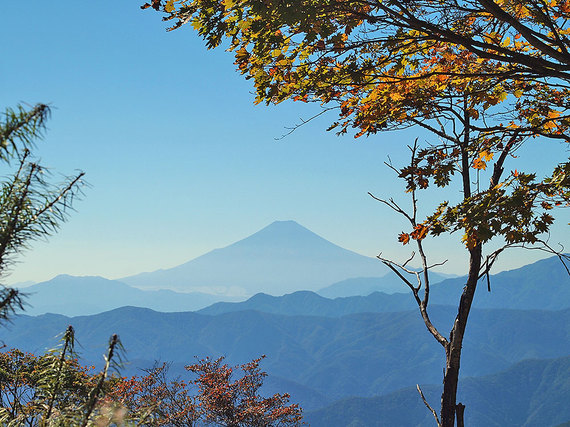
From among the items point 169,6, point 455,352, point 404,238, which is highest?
point 169,6

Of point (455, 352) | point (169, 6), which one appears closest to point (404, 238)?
point (455, 352)

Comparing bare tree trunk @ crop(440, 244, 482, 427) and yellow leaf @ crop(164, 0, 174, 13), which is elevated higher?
yellow leaf @ crop(164, 0, 174, 13)

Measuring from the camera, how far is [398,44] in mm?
4176

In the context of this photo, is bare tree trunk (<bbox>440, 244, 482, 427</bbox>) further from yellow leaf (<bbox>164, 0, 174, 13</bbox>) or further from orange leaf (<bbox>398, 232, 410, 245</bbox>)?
yellow leaf (<bbox>164, 0, 174, 13</bbox>)

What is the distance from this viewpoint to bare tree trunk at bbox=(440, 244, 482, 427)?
502 centimetres

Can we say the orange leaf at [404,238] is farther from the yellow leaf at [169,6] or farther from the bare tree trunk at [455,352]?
the yellow leaf at [169,6]

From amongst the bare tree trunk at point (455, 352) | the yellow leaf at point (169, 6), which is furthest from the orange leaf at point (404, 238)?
the yellow leaf at point (169, 6)

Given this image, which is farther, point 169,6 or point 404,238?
point 404,238

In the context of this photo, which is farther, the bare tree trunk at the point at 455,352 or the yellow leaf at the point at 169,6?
the bare tree trunk at the point at 455,352

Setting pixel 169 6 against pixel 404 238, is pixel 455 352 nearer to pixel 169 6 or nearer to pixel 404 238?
pixel 404 238

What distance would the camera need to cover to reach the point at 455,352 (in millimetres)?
5152

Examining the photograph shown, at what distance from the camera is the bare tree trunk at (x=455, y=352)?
16.5 ft

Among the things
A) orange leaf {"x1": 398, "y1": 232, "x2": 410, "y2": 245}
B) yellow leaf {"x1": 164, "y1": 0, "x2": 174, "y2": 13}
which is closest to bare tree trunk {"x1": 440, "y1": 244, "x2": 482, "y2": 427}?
orange leaf {"x1": 398, "y1": 232, "x2": 410, "y2": 245}

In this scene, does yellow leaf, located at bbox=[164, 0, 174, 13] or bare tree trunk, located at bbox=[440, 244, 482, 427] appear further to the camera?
bare tree trunk, located at bbox=[440, 244, 482, 427]
